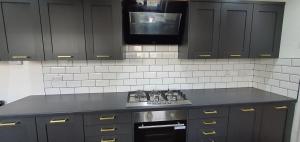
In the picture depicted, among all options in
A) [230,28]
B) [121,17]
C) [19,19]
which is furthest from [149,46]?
[19,19]

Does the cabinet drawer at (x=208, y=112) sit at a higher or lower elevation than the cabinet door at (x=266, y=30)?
lower

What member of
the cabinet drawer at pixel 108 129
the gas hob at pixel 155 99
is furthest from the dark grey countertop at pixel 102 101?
the cabinet drawer at pixel 108 129

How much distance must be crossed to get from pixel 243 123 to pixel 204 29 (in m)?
1.22

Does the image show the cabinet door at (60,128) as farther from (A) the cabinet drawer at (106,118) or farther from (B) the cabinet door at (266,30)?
(B) the cabinet door at (266,30)

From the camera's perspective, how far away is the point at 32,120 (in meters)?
1.61

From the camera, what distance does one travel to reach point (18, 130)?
163cm

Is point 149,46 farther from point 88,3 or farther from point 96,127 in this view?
point 96,127

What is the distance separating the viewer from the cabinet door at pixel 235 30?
2.06 m

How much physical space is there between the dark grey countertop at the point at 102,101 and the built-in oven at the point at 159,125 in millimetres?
84

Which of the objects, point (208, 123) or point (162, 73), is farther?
point (162, 73)


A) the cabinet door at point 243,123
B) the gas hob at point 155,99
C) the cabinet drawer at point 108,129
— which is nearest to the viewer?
the cabinet drawer at point 108,129

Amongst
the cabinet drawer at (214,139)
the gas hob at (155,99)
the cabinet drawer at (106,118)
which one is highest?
the gas hob at (155,99)

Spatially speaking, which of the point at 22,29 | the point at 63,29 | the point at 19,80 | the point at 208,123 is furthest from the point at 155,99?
the point at 19,80

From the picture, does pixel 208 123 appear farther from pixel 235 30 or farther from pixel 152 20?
pixel 152 20
